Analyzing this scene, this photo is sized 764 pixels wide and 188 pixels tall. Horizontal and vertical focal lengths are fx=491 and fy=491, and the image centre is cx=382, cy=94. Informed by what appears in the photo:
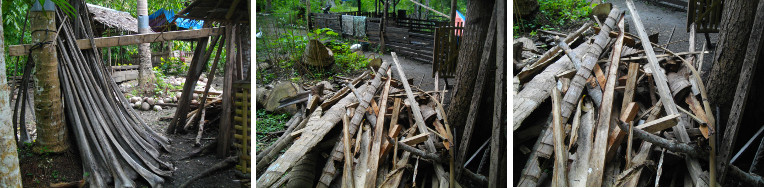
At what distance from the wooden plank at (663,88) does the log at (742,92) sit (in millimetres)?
138

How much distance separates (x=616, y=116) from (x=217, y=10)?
2.57 m

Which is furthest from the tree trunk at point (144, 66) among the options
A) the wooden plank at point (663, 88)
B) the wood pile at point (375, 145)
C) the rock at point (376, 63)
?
the wooden plank at point (663, 88)

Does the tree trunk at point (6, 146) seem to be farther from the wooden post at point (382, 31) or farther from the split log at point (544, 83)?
the split log at point (544, 83)

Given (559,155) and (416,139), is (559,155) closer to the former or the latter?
(559,155)

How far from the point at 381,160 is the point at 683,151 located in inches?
51.9

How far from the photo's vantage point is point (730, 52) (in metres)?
2.26

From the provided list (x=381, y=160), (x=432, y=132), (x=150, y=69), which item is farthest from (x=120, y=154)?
(x=432, y=132)

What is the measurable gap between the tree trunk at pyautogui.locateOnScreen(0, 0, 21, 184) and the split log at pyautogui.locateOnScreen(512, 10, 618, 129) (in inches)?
102

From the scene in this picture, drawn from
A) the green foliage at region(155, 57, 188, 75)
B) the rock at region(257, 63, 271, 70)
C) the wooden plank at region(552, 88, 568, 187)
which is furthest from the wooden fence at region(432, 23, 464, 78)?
the green foliage at region(155, 57, 188, 75)

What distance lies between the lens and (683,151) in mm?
2035

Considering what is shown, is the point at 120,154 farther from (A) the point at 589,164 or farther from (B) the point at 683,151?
(B) the point at 683,151

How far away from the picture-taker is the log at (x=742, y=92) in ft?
6.86

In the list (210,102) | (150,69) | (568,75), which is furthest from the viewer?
(210,102)

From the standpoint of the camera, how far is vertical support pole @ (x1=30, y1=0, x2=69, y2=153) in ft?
10.7
